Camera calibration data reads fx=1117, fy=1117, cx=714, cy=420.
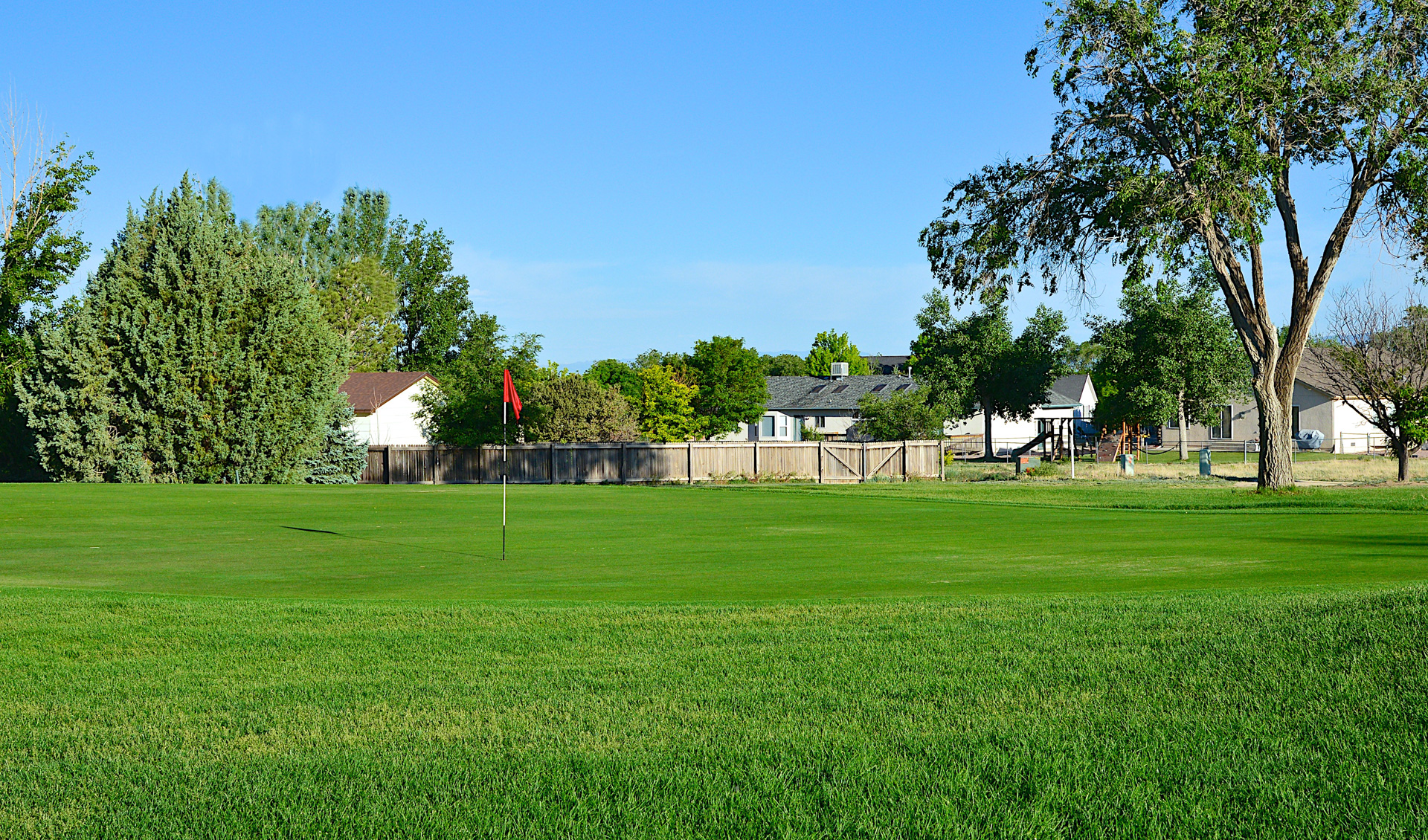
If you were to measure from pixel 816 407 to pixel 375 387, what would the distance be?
121ft

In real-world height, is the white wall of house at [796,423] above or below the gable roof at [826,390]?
below

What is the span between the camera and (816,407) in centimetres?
8469

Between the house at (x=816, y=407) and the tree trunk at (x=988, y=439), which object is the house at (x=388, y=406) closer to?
the house at (x=816, y=407)

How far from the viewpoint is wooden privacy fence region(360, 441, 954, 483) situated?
145ft

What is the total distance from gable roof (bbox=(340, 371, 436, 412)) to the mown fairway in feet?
143

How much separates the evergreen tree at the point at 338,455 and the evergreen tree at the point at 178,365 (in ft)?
4.52

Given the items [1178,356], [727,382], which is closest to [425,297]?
[727,382]

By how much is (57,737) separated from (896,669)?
470cm

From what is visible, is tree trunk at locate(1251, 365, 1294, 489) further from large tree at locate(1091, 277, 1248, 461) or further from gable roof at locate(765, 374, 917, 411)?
gable roof at locate(765, 374, 917, 411)

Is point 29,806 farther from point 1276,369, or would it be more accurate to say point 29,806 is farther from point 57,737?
point 1276,369

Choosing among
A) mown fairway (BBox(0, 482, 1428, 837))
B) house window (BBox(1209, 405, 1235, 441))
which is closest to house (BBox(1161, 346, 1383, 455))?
house window (BBox(1209, 405, 1235, 441))

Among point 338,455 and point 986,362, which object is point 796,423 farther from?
point 338,455

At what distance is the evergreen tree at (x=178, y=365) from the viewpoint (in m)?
38.5

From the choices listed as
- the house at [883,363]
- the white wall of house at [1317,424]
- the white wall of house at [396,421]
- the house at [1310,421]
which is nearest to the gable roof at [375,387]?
the white wall of house at [396,421]
